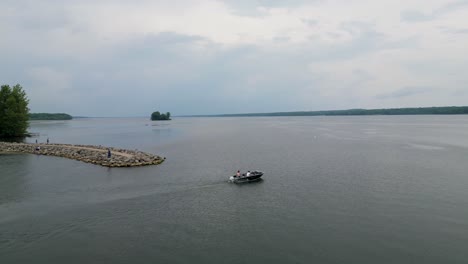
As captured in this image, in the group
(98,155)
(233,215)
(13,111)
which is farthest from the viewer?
(13,111)

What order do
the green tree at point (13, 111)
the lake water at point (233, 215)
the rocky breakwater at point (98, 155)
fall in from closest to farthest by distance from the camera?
the lake water at point (233, 215), the rocky breakwater at point (98, 155), the green tree at point (13, 111)

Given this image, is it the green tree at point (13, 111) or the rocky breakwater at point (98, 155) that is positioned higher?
the green tree at point (13, 111)

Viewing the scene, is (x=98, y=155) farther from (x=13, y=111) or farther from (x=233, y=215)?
(x=13, y=111)

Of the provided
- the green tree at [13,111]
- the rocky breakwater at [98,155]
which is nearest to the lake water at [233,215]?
the rocky breakwater at [98,155]

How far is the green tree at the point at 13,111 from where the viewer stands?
251ft

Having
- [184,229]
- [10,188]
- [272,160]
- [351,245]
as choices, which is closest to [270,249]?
[351,245]

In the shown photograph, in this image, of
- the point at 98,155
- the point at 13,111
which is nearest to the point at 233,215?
the point at 98,155

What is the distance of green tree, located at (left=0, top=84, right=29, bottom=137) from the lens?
76.6 m

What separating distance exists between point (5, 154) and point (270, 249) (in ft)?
166

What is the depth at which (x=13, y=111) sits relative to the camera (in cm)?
7681

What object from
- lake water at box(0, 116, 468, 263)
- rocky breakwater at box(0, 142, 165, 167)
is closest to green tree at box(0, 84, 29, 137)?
rocky breakwater at box(0, 142, 165, 167)

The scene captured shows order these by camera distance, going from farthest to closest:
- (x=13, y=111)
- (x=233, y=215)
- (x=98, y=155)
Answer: (x=13, y=111)
(x=98, y=155)
(x=233, y=215)

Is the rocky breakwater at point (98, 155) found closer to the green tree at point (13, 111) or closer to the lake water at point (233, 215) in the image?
the lake water at point (233, 215)

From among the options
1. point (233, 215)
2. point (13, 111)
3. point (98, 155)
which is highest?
point (13, 111)
